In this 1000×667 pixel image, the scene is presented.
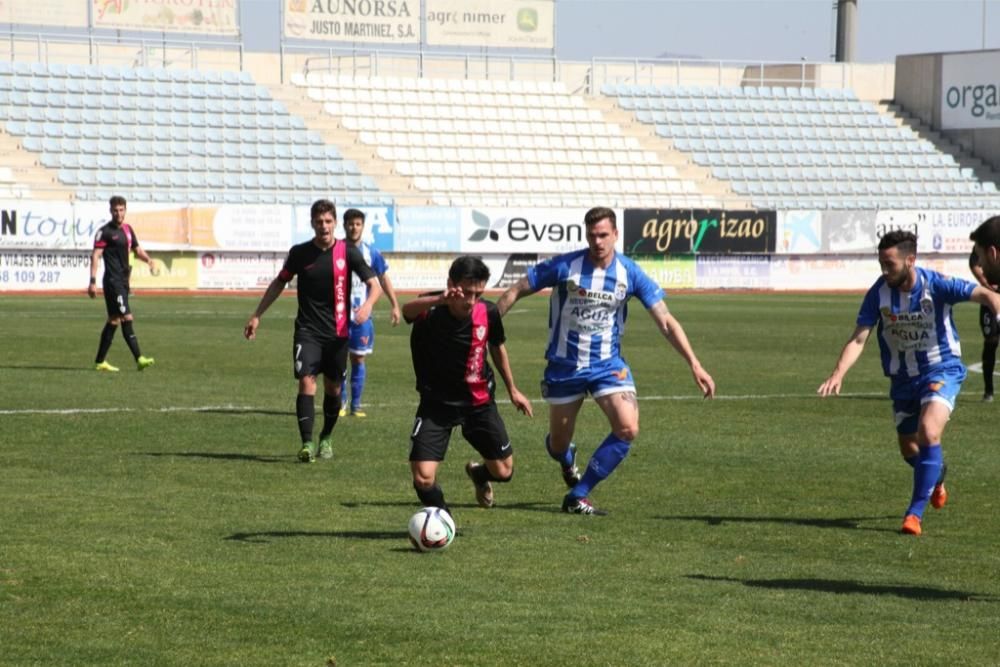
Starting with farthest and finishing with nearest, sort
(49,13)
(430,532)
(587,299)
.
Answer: (49,13) → (587,299) → (430,532)

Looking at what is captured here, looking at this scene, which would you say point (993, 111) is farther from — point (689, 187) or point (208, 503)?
point (208, 503)

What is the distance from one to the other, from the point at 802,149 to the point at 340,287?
164ft

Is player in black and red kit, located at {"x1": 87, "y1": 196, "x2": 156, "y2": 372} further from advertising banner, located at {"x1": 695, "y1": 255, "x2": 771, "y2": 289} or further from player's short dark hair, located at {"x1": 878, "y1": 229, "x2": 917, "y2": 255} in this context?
advertising banner, located at {"x1": 695, "y1": 255, "x2": 771, "y2": 289}

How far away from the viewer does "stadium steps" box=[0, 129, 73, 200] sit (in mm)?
46219

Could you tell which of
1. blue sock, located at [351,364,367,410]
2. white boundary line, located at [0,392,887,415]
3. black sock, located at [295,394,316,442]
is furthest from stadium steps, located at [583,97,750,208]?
black sock, located at [295,394,316,442]

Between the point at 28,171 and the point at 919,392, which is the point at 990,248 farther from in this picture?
the point at 28,171

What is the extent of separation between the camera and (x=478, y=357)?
32.9 ft

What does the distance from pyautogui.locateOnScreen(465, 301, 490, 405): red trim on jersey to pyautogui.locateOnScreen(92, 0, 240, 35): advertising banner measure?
4860cm

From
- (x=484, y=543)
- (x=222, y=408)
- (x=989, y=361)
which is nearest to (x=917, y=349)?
(x=484, y=543)

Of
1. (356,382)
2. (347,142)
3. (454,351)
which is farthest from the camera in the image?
(347,142)

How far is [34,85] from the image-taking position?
2018 inches

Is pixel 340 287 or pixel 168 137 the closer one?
pixel 340 287

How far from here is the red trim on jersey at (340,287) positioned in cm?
1366

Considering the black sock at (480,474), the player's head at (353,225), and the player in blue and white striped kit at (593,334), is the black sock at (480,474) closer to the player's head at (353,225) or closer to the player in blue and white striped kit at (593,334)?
the player in blue and white striped kit at (593,334)
